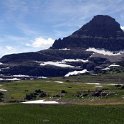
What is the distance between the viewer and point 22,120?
167 ft

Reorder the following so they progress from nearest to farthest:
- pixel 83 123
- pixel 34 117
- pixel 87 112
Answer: pixel 83 123 → pixel 34 117 → pixel 87 112

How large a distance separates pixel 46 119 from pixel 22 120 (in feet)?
9.71

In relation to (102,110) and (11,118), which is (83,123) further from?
(102,110)

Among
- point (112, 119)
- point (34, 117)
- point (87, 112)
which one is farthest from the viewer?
point (87, 112)

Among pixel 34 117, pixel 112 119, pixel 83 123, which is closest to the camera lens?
pixel 83 123

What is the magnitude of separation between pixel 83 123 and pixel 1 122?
9.63 metres

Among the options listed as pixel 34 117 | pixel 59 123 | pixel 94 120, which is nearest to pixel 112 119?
pixel 94 120

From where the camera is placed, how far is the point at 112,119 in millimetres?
50344

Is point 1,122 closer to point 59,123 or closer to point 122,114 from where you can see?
point 59,123

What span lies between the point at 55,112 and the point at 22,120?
35.0ft

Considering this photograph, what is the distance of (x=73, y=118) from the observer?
2046 inches

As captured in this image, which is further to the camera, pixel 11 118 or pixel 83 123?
pixel 11 118

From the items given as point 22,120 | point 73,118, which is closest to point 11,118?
point 22,120

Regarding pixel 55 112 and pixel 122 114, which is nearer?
pixel 122 114
